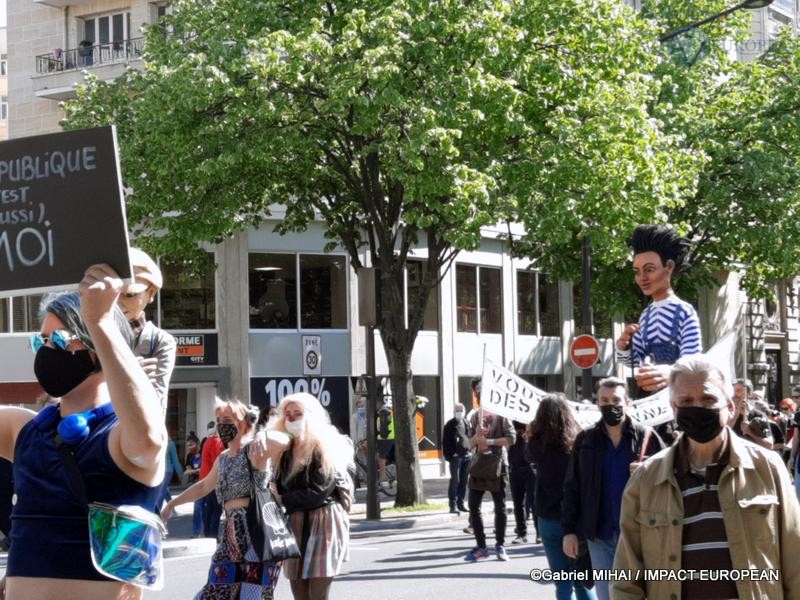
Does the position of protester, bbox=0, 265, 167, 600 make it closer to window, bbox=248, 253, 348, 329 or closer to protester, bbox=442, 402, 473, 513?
protester, bbox=442, 402, 473, 513

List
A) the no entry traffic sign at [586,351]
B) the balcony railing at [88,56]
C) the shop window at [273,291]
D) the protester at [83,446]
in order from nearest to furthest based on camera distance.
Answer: the protester at [83,446] → the no entry traffic sign at [586,351] → the shop window at [273,291] → the balcony railing at [88,56]

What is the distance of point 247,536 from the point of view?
8383mm

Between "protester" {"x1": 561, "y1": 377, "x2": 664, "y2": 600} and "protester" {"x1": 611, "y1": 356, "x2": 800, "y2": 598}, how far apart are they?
2988 millimetres

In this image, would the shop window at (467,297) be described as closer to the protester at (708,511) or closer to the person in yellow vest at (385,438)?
the person in yellow vest at (385,438)

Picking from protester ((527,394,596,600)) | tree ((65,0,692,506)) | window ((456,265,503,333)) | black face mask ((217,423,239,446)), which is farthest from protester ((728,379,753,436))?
window ((456,265,503,333))

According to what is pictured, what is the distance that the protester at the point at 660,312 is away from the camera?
673 centimetres

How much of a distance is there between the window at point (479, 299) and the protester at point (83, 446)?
35.4 m

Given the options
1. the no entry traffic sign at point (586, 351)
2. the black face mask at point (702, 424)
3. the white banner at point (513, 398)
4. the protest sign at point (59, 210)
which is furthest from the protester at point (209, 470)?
the protest sign at point (59, 210)

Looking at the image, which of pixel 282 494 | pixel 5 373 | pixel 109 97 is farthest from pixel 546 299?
pixel 282 494

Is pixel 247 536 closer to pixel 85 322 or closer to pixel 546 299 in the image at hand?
pixel 85 322

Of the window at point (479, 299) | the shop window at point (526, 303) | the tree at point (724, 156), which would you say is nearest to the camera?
the tree at point (724, 156)

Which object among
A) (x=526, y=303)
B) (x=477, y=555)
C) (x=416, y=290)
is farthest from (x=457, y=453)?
(x=526, y=303)

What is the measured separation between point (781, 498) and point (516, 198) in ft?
60.4

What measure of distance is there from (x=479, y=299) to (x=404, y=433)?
16.5 m
